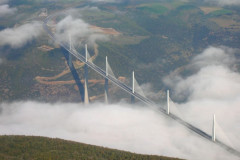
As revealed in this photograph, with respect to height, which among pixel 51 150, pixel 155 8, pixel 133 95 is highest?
pixel 51 150

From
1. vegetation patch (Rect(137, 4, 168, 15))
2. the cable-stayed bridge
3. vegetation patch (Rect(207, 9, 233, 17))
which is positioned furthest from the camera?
vegetation patch (Rect(137, 4, 168, 15))

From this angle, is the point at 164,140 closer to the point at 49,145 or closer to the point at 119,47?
the point at 49,145

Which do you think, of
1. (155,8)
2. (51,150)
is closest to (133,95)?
(51,150)

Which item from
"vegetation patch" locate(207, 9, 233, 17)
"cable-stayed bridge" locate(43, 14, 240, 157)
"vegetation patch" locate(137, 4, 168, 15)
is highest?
"cable-stayed bridge" locate(43, 14, 240, 157)

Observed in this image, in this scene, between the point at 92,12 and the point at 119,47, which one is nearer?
the point at 119,47

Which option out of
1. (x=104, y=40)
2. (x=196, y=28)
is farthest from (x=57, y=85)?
(x=196, y=28)

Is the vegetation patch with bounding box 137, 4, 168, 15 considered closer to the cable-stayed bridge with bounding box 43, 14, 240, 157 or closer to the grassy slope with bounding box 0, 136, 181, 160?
the cable-stayed bridge with bounding box 43, 14, 240, 157

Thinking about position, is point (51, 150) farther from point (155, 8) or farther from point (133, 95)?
point (155, 8)

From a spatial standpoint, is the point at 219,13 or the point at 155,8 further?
the point at 155,8

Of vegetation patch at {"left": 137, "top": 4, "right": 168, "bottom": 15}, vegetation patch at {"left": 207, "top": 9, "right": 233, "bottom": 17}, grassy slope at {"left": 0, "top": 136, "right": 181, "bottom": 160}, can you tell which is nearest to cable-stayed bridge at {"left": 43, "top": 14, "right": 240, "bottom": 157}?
grassy slope at {"left": 0, "top": 136, "right": 181, "bottom": 160}
